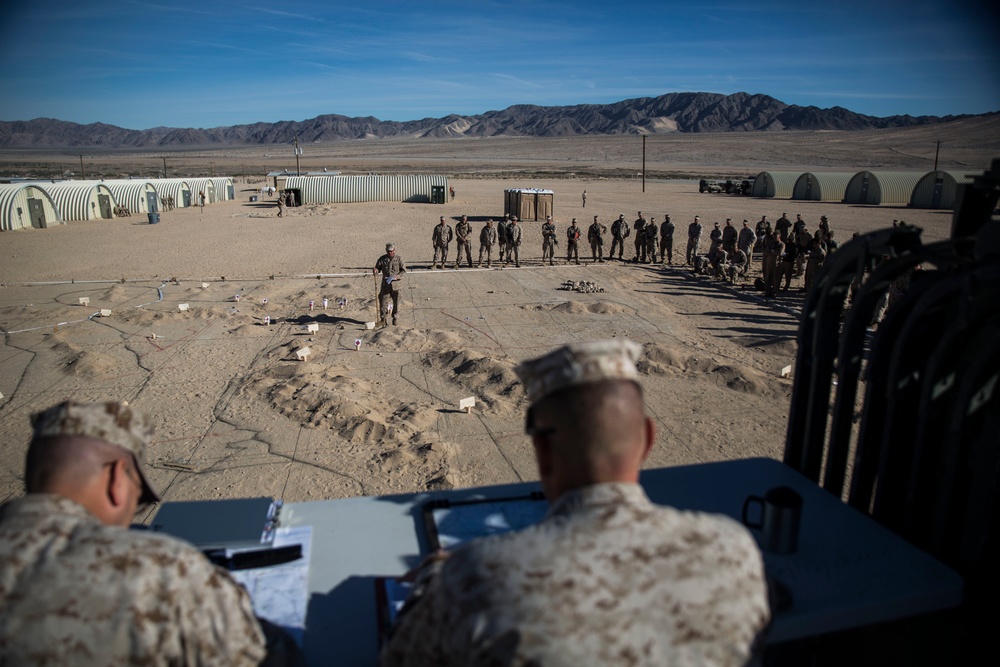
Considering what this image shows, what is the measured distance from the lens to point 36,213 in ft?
91.0

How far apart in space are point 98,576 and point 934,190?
139 feet

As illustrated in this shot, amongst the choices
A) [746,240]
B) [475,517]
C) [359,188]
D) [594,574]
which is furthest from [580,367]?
[359,188]

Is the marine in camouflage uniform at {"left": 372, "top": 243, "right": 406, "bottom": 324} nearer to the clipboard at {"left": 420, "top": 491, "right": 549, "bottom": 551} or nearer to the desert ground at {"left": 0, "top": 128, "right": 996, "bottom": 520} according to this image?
the desert ground at {"left": 0, "top": 128, "right": 996, "bottom": 520}

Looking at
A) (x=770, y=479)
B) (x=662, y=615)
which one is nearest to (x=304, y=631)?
(x=662, y=615)

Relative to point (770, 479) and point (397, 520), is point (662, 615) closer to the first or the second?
point (397, 520)

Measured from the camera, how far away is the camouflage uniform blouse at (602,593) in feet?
4.87

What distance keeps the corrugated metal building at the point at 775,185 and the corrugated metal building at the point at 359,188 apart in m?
21.8

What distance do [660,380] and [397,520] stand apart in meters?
7.19

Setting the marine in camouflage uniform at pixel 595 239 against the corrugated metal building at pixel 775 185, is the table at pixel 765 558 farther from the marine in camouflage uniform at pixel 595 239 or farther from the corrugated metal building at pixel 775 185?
the corrugated metal building at pixel 775 185

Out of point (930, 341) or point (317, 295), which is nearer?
point (930, 341)

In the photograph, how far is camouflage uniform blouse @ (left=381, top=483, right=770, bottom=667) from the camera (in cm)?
148

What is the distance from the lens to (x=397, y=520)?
3309mm

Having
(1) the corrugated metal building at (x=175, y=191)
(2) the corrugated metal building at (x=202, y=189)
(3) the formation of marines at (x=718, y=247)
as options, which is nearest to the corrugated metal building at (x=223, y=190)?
(2) the corrugated metal building at (x=202, y=189)

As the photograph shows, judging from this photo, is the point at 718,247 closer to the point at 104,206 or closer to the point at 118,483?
the point at 118,483
